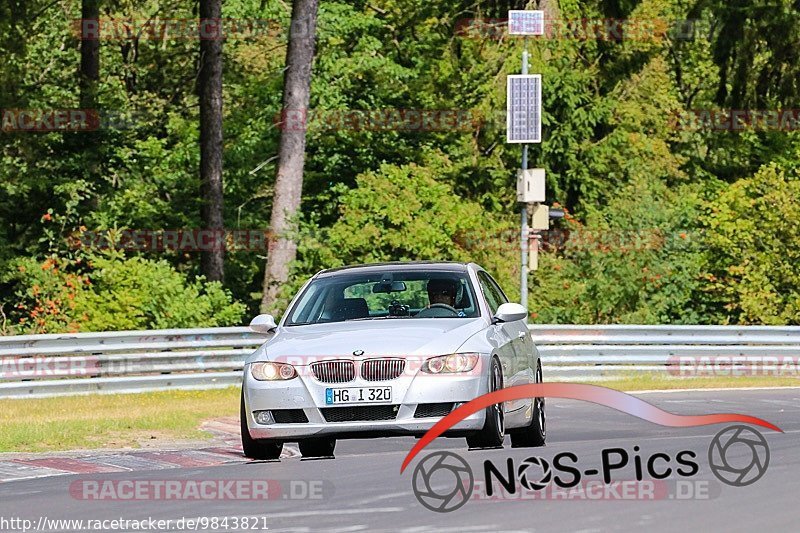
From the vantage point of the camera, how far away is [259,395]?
523 inches

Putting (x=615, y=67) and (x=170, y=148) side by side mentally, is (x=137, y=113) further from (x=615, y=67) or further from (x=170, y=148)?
(x=615, y=67)

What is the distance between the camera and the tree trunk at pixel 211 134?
39.9 m

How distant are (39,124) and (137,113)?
5796 millimetres

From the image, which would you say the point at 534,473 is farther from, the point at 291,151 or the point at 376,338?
the point at 291,151

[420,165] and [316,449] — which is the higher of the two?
[420,165]

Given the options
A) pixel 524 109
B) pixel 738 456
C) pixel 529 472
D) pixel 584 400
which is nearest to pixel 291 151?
pixel 524 109

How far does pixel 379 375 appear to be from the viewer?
13.0 metres

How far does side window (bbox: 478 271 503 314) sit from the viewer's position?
48.3ft

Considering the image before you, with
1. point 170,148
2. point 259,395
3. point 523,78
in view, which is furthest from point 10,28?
point 259,395

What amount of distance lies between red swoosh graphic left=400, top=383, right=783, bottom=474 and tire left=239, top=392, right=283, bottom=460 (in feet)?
3.70

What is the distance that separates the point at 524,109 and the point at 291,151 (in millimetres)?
7175

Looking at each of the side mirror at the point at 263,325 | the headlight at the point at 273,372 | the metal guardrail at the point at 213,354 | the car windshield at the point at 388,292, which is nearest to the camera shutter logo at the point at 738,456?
the car windshield at the point at 388,292

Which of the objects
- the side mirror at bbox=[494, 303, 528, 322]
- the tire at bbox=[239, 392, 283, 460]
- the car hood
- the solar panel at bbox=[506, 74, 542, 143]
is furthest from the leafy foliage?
the side mirror at bbox=[494, 303, 528, 322]

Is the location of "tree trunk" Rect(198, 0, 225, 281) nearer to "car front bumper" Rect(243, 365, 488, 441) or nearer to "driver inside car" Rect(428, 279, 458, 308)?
"driver inside car" Rect(428, 279, 458, 308)
